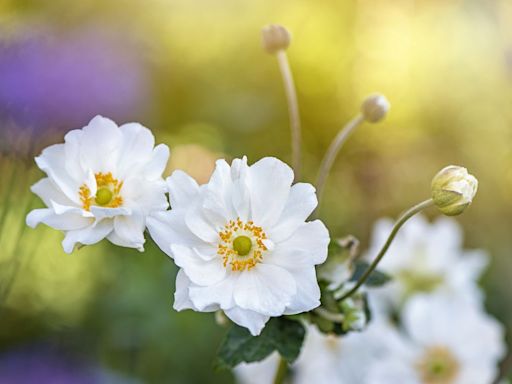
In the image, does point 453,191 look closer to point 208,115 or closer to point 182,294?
point 182,294

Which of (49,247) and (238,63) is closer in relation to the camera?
(49,247)

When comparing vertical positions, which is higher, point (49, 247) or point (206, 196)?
point (206, 196)

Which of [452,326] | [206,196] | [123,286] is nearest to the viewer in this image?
[206,196]

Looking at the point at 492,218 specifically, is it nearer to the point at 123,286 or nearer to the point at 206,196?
the point at 123,286

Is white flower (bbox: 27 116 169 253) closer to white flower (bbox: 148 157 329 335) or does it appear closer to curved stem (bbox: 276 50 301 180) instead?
white flower (bbox: 148 157 329 335)

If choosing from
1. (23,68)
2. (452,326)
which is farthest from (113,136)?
(23,68)

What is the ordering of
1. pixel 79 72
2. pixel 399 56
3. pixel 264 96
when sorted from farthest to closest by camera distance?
1. pixel 399 56
2. pixel 264 96
3. pixel 79 72

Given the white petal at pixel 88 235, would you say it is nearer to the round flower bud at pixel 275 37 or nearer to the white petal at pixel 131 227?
the white petal at pixel 131 227

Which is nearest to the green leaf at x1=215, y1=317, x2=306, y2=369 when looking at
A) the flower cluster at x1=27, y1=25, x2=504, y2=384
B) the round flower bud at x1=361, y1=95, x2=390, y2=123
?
the flower cluster at x1=27, y1=25, x2=504, y2=384
